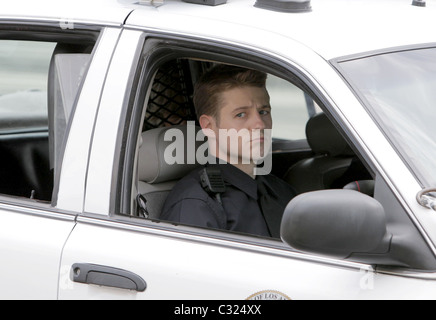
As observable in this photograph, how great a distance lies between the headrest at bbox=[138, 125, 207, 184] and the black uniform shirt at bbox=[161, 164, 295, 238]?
0.36 ft

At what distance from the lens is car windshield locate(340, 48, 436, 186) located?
8.22ft

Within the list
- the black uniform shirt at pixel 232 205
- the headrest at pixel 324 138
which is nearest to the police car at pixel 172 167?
the black uniform shirt at pixel 232 205

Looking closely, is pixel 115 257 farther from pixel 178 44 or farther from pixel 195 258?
pixel 178 44

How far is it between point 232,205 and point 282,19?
28.0 inches

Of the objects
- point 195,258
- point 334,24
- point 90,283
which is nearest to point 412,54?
point 334,24

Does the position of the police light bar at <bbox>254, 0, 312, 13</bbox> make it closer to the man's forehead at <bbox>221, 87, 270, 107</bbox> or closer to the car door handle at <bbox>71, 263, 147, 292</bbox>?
the man's forehead at <bbox>221, 87, 270, 107</bbox>

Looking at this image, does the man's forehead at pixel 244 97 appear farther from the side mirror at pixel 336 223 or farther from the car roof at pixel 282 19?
the side mirror at pixel 336 223

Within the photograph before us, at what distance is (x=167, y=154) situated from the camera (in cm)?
343

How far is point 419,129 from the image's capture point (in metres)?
2.62

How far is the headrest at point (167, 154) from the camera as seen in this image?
337 centimetres

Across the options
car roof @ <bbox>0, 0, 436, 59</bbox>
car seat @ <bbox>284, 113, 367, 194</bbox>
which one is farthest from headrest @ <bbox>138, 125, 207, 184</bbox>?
car seat @ <bbox>284, 113, 367, 194</bbox>

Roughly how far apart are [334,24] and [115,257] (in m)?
0.95
